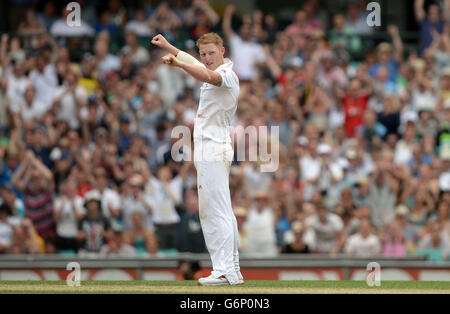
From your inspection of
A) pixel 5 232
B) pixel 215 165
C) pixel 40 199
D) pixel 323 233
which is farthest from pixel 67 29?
pixel 215 165

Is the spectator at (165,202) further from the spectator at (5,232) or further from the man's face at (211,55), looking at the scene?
the man's face at (211,55)

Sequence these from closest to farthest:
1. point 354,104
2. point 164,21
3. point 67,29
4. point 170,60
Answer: point 170,60
point 354,104
point 67,29
point 164,21

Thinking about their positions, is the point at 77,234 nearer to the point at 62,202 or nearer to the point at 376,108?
the point at 62,202

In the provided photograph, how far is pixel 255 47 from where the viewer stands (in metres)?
22.5

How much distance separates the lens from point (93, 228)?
1859 cm

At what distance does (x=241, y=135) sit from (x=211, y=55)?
27.0 feet

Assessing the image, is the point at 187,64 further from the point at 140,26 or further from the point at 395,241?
the point at 140,26

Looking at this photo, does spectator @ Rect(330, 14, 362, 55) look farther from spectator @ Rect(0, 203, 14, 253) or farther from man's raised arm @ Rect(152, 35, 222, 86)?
man's raised arm @ Rect(152, 35, 222, 86)

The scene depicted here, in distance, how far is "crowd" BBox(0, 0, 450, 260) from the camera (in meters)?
18.6

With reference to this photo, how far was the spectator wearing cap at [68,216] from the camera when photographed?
1884cm

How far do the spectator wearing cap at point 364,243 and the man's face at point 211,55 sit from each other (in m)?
7.34

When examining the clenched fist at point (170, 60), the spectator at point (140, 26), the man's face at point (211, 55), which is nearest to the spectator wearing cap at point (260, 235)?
the spectator at point (140, 26)

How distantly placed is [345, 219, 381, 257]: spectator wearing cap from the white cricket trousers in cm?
710

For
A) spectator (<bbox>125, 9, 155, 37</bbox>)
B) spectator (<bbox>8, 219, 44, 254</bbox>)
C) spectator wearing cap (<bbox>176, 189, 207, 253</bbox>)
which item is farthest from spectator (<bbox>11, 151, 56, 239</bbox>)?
spectator (<bbox>125, 9, 155, 37</bbox>)
